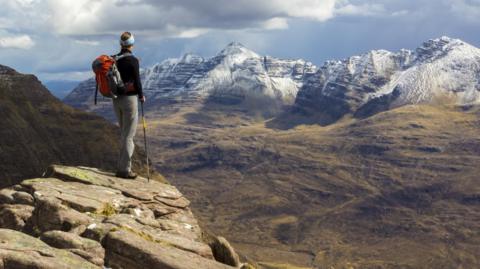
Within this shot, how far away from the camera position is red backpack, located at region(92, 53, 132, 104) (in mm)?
39250

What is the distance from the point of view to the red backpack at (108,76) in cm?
3925

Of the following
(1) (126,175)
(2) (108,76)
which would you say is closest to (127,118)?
(2) (108,76)

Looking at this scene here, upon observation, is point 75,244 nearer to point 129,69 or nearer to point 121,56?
point 129,69

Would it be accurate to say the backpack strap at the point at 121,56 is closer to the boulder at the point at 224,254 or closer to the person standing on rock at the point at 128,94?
the person standing on rock at the point at 128,94

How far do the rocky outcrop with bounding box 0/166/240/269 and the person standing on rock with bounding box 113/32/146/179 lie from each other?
11.1 ft

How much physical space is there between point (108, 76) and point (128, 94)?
243 centimetres

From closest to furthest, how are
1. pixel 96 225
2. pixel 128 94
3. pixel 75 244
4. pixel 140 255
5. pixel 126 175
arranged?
pixel 140 255
pixel 75 244
pixel 96 225
pixel 128 94
pixel 126 175

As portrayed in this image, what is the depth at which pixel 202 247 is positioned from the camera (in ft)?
111

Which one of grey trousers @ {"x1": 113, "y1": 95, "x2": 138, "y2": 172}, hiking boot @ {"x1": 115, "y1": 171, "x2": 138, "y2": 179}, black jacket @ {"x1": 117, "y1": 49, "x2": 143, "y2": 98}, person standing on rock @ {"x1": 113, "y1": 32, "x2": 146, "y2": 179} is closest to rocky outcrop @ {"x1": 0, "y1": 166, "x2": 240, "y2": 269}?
hiking boot @ {"x1": 115, "y1": 171, "x2": 138, "y2": 179}

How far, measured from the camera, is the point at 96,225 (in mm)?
32844

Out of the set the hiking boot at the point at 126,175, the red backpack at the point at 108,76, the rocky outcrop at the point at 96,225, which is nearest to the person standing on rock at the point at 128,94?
the red backpack at the point at 108,76

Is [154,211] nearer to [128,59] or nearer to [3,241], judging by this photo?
[128,59]

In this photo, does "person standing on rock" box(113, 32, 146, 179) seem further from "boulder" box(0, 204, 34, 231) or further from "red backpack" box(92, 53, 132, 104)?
"boulder" box(0, 204, 34, 231)

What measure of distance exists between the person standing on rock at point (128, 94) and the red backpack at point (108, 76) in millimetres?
425
